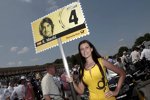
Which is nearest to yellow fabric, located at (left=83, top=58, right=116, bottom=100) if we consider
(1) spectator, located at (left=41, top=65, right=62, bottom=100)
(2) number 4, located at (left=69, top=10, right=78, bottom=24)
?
(2) number 4, located at (left=69, top=10, right=78, bottom=24)

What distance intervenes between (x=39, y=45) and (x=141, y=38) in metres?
164

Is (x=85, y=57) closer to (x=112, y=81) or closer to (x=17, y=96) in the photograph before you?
(x=112, y=81)

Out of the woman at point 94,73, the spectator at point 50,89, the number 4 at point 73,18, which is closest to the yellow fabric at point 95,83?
the woman at point 94,73

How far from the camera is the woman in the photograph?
493 centimetres

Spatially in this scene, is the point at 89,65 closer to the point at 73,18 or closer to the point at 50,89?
the point at 73,18

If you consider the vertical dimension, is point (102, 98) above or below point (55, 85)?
below

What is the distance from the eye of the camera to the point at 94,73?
16.3ft

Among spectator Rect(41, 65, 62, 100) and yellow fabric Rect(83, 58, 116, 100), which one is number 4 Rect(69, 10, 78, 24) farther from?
spectator Rect(41, 65, 62, 100)

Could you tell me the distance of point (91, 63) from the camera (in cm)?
511

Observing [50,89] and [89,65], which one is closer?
[89,65]

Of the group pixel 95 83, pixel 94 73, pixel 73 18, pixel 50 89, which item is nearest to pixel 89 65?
pixel 94 73

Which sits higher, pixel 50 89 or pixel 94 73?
pixel 50 89

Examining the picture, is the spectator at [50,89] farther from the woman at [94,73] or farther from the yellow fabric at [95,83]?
the yellow fabric at [95,83]

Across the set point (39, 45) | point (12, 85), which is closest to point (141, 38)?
point (12, 85)
